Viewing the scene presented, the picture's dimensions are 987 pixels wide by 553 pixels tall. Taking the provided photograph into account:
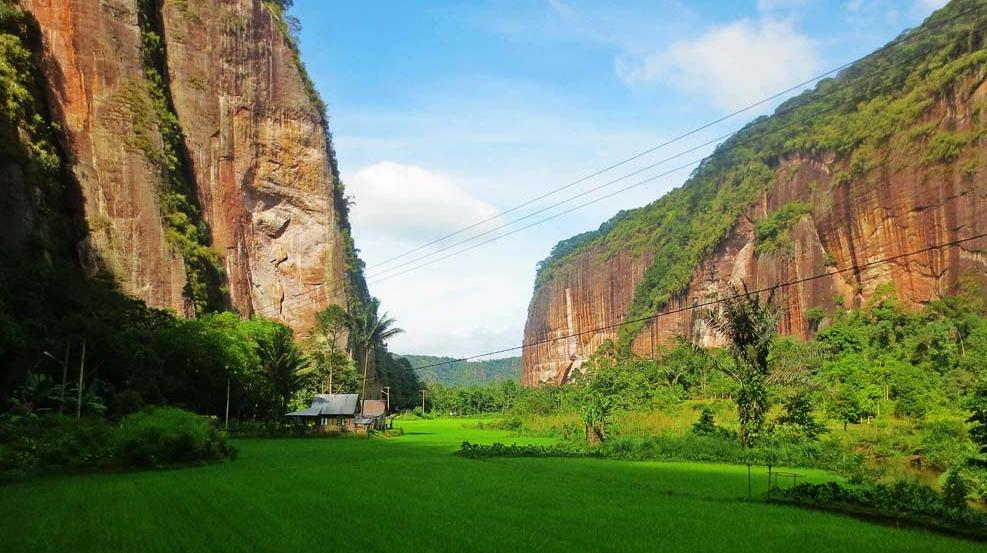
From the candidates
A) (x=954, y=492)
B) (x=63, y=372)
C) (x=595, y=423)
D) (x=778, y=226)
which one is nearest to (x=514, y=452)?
(x=595, y=423)

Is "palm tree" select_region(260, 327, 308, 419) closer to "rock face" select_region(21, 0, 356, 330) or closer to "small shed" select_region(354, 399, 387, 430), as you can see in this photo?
"small shed" select_region(354, 399, 387, 430)

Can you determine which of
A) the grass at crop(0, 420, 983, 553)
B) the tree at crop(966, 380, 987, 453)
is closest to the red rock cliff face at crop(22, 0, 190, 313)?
the grass at crop(0, 420, 983, 553)

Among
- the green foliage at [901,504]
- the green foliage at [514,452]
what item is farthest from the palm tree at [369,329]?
the green foliage at [901,504]

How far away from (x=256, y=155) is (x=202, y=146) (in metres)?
4.67

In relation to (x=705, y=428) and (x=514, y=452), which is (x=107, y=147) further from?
(x=705, y=428)

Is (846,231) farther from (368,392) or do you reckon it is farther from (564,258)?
(564,258)

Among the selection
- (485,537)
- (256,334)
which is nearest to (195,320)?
(256,334)

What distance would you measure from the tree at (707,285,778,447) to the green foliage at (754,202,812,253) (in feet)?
162

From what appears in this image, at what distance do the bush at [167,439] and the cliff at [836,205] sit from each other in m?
30.3

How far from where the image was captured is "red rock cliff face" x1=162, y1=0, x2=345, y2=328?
54344mm

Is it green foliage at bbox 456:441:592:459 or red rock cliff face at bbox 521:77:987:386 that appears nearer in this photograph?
green foliage at bbox 456:441:592:459

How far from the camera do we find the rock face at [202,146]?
42344 millimetres

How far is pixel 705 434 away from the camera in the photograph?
26.6 meters

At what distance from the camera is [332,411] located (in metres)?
41.8
